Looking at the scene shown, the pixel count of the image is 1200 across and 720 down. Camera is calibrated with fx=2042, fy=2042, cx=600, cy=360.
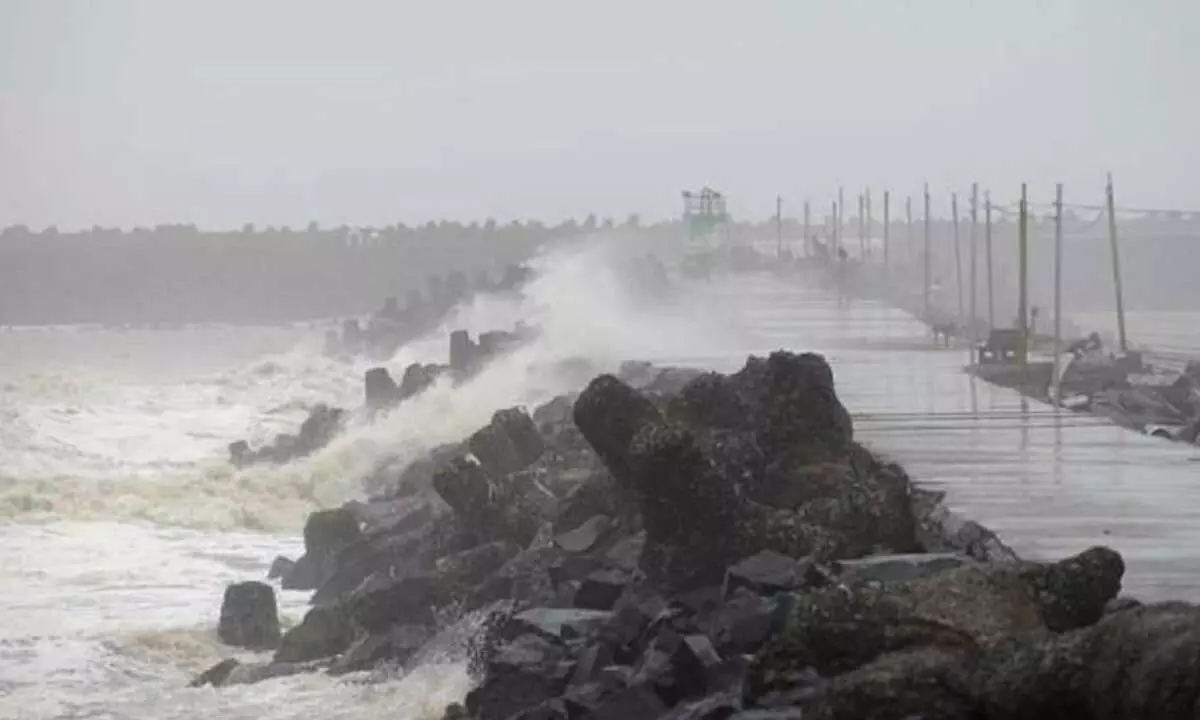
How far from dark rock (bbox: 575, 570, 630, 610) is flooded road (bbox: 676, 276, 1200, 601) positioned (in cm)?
133

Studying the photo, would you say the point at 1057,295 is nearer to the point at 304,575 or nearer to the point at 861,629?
the point at 304,575

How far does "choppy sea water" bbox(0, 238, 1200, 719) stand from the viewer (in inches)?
320

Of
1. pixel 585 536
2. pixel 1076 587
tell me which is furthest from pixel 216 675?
pixel 1076 587

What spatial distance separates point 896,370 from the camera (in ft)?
53.1

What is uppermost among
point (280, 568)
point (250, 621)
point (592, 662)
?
point (592, 662)

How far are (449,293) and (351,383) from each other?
10.0 metres

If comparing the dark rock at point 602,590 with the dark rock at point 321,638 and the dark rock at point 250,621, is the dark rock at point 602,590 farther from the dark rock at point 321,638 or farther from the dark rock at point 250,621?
the dark rock at point 250,621

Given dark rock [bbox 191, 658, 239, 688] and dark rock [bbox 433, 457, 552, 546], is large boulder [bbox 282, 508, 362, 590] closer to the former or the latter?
dark rock [bbox 433, 457, 552, 546]

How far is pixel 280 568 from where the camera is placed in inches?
512

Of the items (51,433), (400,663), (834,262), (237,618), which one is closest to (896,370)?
(237,618)

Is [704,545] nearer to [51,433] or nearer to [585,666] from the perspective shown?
[585,666]

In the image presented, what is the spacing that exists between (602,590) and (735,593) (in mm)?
956

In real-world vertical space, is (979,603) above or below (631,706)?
above

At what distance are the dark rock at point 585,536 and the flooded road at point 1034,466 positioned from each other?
137 cm
